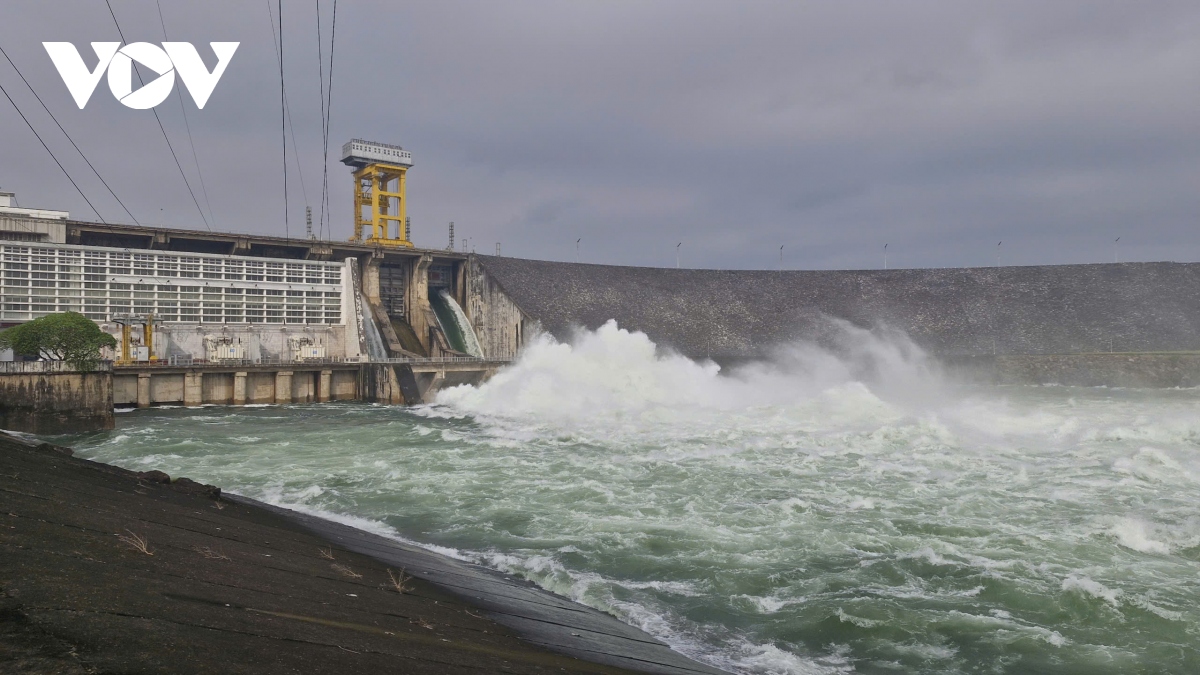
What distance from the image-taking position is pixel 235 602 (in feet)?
18.9

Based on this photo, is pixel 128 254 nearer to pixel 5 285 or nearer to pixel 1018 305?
pixel 5 285

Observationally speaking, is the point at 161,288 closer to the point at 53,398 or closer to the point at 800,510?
the point at 53,398

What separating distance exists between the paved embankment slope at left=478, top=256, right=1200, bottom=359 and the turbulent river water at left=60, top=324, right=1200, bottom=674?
2670 cm

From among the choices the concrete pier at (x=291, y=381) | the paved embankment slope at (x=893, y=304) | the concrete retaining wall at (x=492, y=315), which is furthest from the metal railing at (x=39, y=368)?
the paved embankment slope at (x=893, y=304)

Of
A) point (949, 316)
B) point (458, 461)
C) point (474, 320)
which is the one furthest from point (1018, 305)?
point (458, 461)

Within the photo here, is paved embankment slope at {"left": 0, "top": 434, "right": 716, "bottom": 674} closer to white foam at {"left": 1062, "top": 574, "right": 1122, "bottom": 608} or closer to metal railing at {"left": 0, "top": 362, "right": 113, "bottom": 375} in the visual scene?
white foam at {"left": 1062, "top": 574, "right": 1122, "bottom": 608}

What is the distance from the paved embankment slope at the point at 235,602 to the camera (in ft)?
14.4

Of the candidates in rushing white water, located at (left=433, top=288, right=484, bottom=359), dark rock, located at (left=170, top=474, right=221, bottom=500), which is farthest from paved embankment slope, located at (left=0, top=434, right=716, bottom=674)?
rushing white water, located at (left=433, top=288, right=484, bottom=359)

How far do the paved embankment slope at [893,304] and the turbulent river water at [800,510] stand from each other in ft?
87.6

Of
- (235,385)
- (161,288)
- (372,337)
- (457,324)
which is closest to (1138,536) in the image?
(235,385)

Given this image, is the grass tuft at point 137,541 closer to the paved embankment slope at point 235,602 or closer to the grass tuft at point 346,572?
the paved embankment slope at point 235,602

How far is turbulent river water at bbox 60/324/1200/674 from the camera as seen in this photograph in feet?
29.3

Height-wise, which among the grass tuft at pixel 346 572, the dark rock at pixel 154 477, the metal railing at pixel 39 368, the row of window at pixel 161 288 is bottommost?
the grass tuft at pixel 346 572

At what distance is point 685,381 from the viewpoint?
136ft
